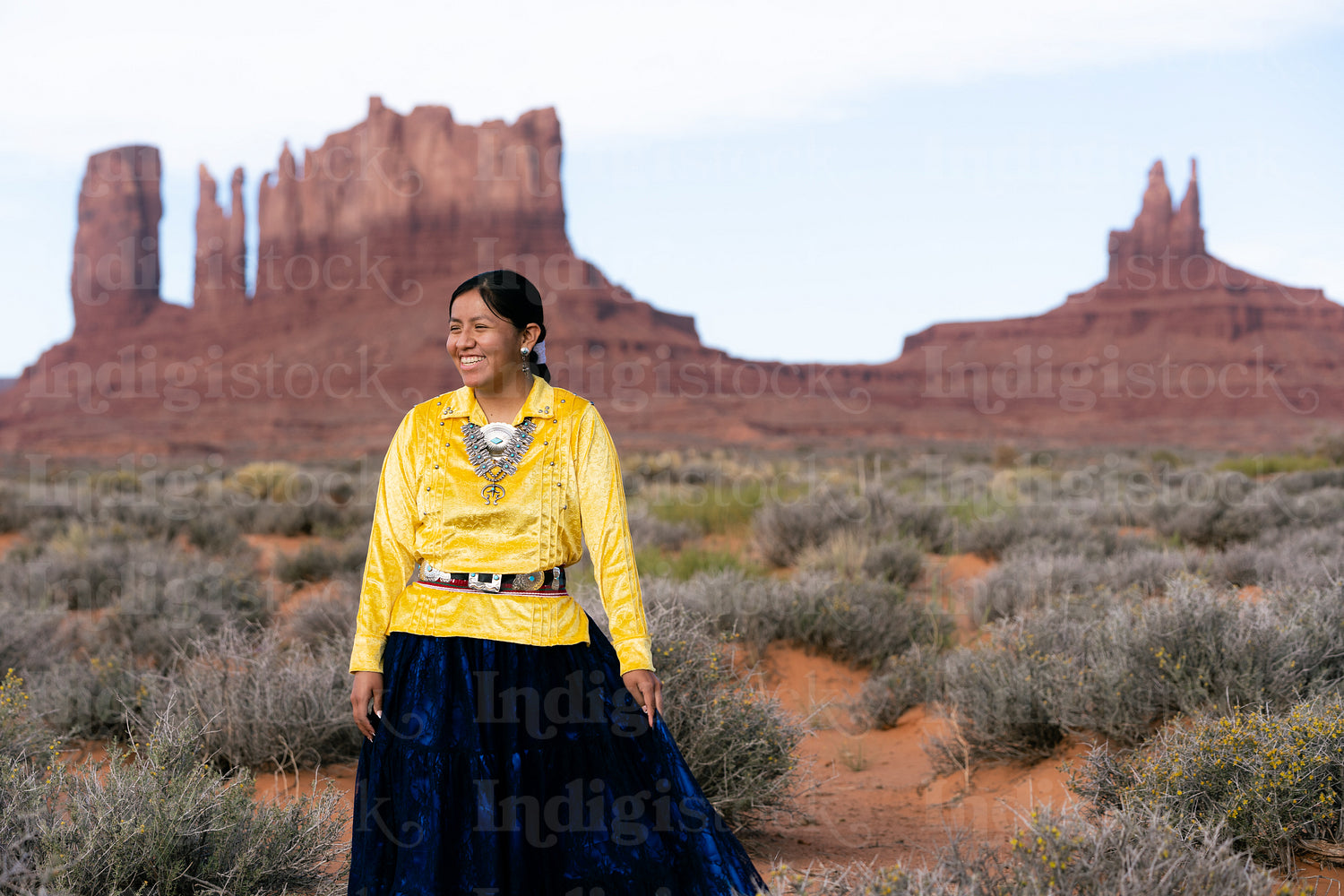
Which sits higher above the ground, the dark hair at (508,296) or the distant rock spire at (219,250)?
the distant rock spire at (219,250)

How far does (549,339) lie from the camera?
8162 centimetres

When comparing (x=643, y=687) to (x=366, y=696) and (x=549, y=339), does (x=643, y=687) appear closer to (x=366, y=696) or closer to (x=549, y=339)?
(x=366, y=696)

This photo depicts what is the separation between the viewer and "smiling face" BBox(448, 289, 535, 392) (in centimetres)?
245

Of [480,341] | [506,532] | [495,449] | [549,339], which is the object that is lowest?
[506,532]

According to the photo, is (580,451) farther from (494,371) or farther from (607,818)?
(607,818)

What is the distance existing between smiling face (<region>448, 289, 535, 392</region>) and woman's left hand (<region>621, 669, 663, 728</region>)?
0.80 m

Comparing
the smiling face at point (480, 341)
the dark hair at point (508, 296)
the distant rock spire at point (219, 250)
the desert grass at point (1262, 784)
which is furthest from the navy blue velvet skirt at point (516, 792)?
the distant rock spire at point (219, 250)

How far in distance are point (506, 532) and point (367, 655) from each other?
0.44m

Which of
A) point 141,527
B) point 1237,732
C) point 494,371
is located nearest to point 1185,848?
point 1237,732

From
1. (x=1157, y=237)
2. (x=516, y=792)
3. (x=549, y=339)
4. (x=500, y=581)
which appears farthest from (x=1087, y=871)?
(x=1157, y=237)

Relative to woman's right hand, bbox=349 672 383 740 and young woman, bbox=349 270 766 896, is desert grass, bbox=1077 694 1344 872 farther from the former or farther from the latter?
woman's right hand, bbox=349 672 383 740

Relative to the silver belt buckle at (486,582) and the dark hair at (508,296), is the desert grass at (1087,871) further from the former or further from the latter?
the dark hair at (508,296)

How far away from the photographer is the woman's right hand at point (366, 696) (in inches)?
91.4

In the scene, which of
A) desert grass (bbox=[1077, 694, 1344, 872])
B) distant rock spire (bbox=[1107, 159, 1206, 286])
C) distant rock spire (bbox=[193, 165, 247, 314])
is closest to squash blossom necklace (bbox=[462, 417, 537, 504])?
desert grass (bbox=[1077, 694, 1344, 872])
